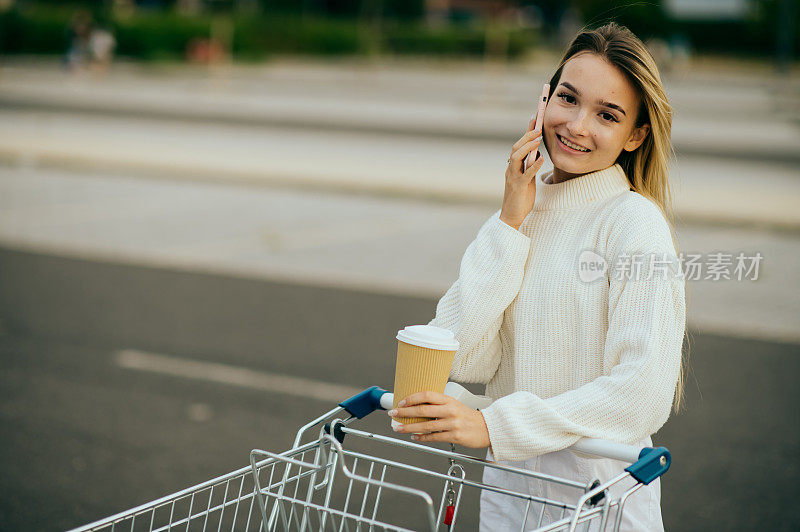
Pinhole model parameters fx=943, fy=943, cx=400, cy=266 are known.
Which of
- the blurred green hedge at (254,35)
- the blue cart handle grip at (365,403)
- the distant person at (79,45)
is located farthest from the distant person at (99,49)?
the blue cart handle grip at (365,403)

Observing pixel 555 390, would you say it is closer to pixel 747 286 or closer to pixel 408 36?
pixel 747 286

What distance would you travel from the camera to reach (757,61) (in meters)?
51.8

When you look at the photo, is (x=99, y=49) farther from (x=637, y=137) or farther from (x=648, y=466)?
(x=648, y=466)

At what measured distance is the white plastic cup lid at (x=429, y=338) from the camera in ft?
6.09

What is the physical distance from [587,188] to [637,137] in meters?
0.17

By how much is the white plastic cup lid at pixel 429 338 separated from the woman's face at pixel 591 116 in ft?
1.84

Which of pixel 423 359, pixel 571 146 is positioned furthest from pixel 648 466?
pixel 571 146

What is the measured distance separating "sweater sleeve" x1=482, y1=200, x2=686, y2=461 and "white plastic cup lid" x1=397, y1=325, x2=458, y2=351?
0.21 metres

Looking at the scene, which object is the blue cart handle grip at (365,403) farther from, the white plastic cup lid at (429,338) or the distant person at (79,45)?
the distant person at (79,45)

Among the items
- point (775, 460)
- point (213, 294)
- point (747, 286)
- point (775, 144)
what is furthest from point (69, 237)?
point (775, 144)

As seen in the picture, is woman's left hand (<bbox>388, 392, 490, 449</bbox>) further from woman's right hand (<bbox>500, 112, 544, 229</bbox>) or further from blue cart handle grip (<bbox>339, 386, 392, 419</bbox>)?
woman's right hand (<bbox>500, 112, 544, 229</bbox>)

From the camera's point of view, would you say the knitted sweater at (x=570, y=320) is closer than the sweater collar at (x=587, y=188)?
Yes

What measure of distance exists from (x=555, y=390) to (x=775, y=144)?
18.3 metres

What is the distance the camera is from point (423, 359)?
1.88 metres
